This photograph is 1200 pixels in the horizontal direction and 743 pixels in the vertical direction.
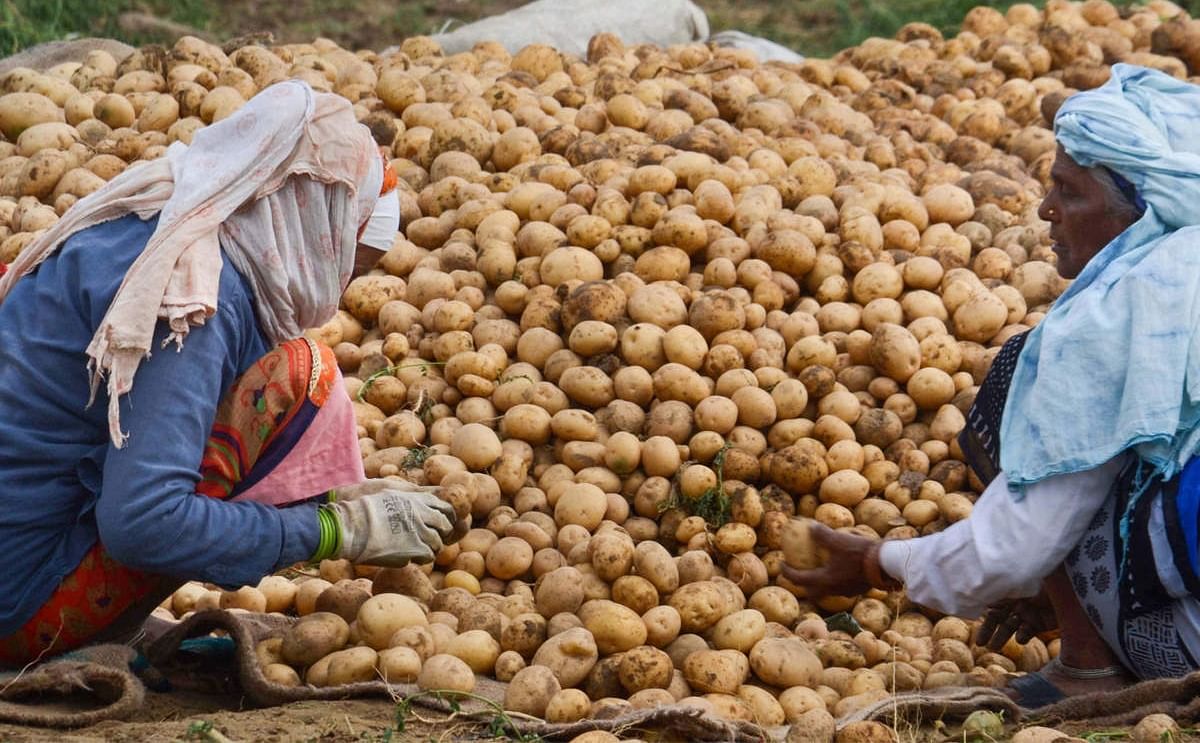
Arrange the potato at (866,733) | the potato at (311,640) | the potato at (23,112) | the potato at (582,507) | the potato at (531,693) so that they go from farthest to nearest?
the potato at (23,112) < the potato at (582,507) < the potato at (311,640) < the potato at (531,693) < the potato at (866,733)

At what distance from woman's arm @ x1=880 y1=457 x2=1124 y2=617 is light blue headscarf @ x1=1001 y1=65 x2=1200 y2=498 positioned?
0.15 feet

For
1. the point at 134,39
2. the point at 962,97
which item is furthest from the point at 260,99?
the point at 134,39

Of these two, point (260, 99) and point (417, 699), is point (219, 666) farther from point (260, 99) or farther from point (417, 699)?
point (260, 99)

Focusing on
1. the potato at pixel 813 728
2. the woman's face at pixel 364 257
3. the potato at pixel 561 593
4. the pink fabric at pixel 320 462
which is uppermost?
the woman's face at pixel 364 257

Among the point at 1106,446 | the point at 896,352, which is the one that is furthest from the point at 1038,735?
the point at 896,352

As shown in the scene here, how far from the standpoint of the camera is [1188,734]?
7.88ft

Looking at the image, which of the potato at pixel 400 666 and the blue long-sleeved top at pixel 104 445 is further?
the potato at pixel 400 666

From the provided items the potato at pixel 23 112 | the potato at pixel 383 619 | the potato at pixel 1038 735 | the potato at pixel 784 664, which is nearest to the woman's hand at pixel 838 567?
the potato at pixel 784 664

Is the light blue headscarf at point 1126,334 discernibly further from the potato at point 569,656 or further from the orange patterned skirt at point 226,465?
the orange patterned skirt at point 226,465

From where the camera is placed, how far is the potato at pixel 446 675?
8.64 feet

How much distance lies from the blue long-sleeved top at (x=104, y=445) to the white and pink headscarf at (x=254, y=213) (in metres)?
0.04

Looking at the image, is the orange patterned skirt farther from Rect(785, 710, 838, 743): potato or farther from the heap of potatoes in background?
Rect(785, 710, 838, 743): potato

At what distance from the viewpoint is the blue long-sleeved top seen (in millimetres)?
2400

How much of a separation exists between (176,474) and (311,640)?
1.69ft
